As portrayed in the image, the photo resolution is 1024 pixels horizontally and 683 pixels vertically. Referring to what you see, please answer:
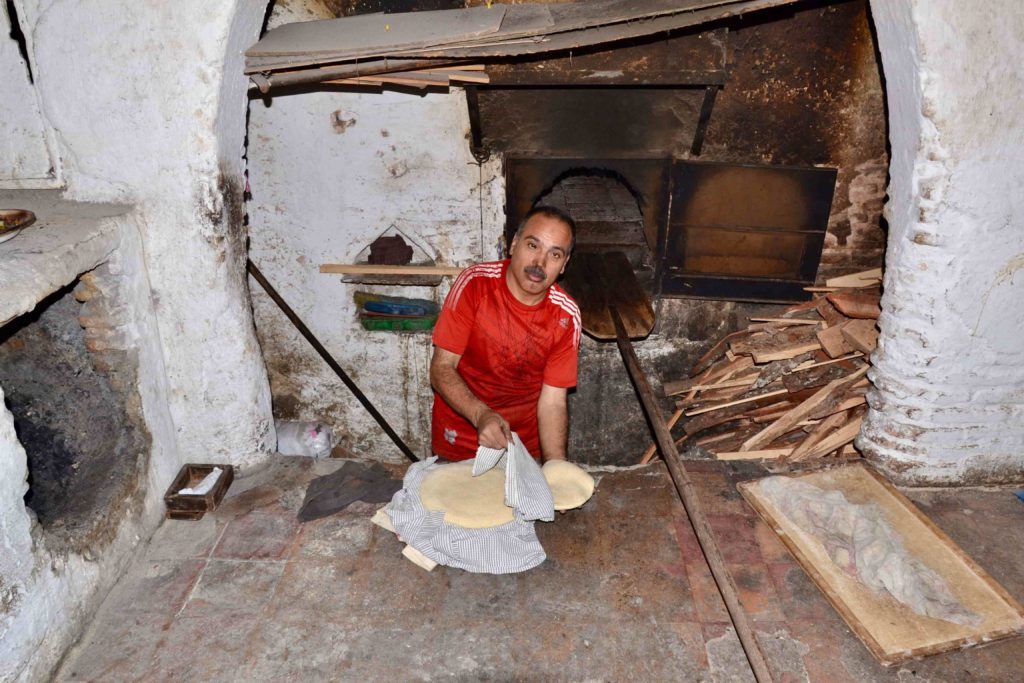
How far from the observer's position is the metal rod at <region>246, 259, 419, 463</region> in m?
5.26

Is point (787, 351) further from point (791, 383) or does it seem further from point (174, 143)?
point (174, 143)

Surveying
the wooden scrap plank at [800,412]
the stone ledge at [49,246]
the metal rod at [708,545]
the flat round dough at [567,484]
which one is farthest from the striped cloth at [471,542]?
the wooden scrap plank at [800,412]

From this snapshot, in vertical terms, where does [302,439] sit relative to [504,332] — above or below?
below

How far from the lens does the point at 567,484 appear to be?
10.7ft

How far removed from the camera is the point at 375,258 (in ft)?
17.4

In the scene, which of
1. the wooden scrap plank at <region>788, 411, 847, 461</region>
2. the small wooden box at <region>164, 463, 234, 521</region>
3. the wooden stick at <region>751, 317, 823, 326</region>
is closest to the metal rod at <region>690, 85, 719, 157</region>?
the wooden stick at <region>751, 317, 823, 326</region>

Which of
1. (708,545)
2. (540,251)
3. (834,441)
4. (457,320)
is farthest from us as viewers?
(834,441)

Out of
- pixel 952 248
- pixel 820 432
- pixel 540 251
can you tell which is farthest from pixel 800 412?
pixel 540 251

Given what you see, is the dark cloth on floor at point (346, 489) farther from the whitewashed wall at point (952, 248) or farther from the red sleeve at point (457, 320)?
the whitewashed wall at point (952, 248)

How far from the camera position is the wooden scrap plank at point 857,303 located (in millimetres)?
4828

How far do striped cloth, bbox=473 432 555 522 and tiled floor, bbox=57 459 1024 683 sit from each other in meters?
0.30

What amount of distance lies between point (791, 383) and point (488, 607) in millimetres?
3106

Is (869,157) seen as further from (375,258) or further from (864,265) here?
(375,258)

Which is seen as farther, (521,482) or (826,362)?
(826,362)
